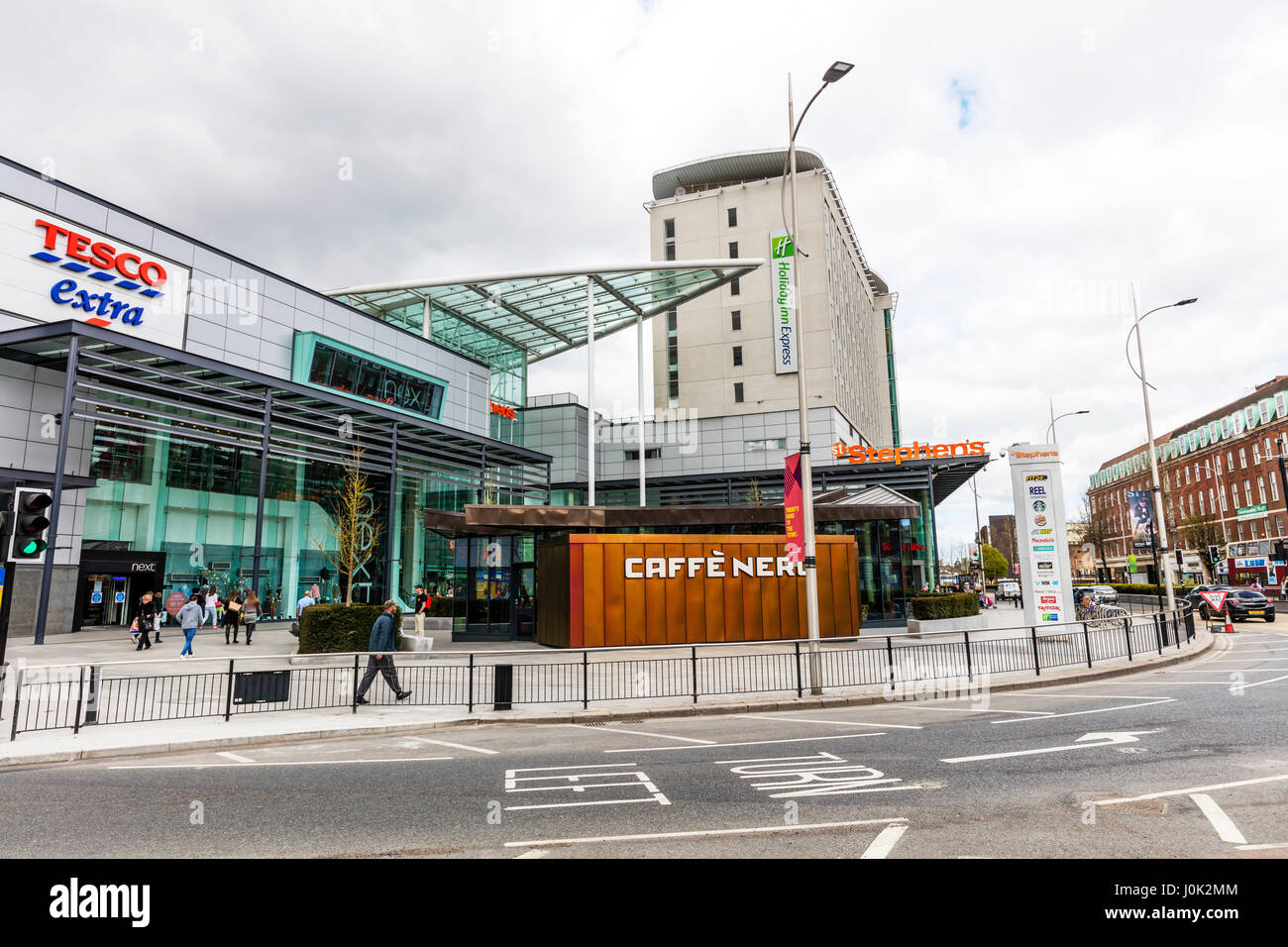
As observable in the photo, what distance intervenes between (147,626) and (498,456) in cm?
2448

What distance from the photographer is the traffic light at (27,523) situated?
10.8 m

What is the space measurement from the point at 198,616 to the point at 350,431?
45.2 ft

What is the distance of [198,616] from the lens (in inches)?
827

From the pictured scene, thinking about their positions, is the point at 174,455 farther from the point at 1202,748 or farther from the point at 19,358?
the point at 1202,748

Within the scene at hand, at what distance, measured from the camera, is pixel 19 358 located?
81.2ft

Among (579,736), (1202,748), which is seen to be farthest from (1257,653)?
(579,736)

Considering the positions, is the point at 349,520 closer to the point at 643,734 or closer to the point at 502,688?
the point at 502,688

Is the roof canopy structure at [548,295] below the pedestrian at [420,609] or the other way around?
the other way around

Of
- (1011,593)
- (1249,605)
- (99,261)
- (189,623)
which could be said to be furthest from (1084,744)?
(1011,593)

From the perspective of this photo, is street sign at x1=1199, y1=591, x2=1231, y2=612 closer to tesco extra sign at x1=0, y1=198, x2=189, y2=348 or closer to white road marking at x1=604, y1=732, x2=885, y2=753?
white road marking at x1=604, y1=732, x2=885, y2=753

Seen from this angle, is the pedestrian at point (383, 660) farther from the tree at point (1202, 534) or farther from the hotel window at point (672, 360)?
the tree at point (1202, 534)

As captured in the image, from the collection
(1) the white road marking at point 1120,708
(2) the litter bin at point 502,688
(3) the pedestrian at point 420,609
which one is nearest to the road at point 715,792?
(1) the white road marking at point 1120,708

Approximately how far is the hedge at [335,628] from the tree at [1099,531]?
3248 inches

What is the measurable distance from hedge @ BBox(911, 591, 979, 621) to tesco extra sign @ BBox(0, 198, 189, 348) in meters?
30.5
